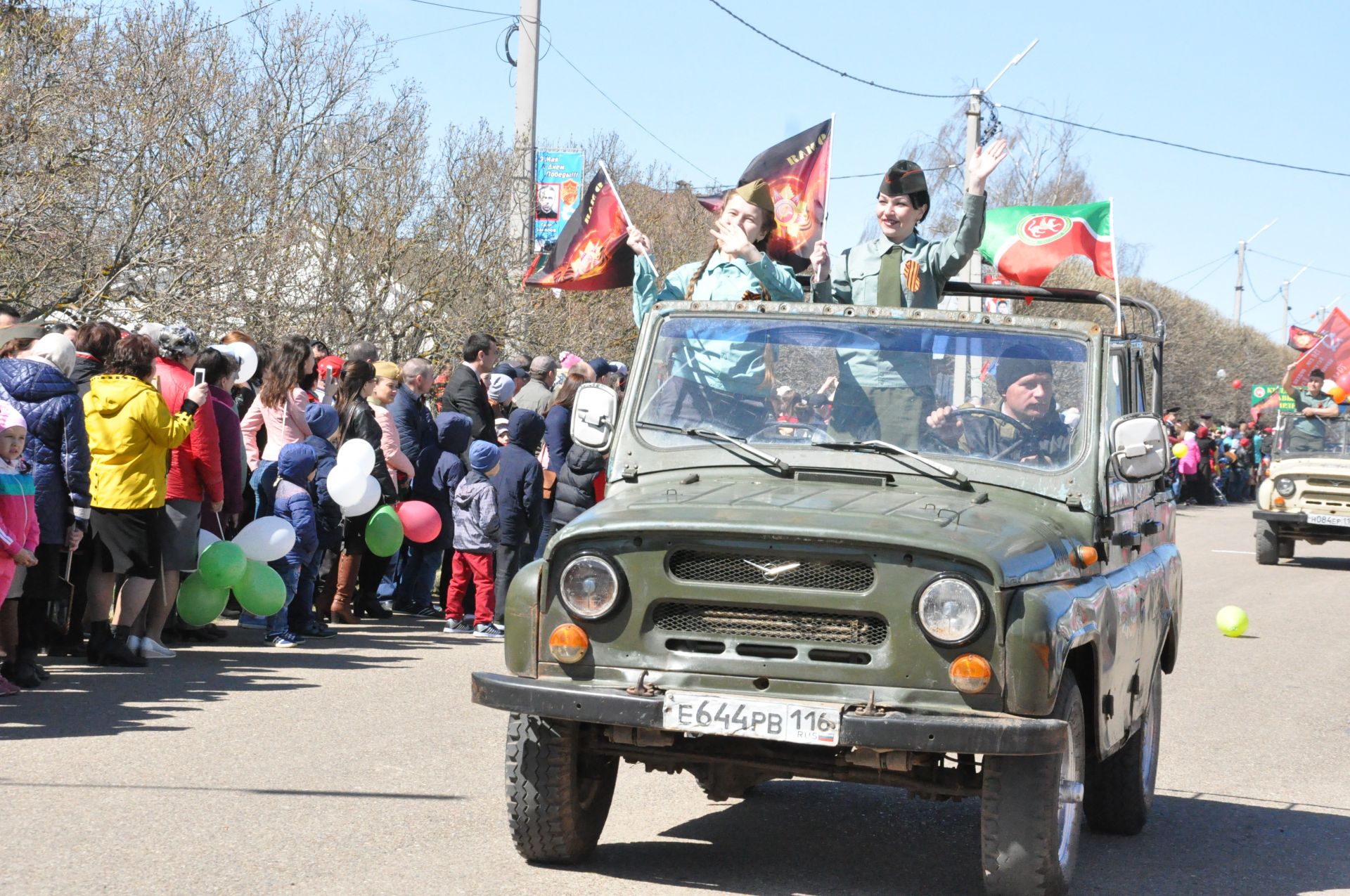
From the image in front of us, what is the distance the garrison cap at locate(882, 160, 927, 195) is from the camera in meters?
7.27

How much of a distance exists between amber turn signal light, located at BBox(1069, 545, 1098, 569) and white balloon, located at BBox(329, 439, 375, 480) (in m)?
6.85

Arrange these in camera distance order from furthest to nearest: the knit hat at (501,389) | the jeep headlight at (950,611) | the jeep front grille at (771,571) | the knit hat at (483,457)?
the knit hat at (501,389) → the knit hat at (483,457) → the jeep front grille at (771,571) → the jeep headlight at (950,611)

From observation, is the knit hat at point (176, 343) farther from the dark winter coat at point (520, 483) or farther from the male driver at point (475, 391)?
the male driver at point (475, 391)

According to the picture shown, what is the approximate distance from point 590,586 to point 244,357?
24.0ft

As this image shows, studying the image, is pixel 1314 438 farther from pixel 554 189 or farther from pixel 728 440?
pixel 728 440

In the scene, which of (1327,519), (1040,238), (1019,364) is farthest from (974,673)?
(1327,519)

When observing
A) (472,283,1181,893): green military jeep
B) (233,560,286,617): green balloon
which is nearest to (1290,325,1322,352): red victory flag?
(233,560,286,617): green balloon

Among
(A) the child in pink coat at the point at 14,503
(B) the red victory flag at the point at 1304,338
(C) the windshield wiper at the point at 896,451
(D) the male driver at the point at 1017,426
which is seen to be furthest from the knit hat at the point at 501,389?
(B) the red victory flag at the point at 1304,338

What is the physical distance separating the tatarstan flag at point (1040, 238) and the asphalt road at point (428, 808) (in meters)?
2.90

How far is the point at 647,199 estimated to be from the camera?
31.4 metres

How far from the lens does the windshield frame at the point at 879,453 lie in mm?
5625

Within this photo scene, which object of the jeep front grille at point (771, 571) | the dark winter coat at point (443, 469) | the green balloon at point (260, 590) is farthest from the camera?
the dark winter coat at point (443, 469)

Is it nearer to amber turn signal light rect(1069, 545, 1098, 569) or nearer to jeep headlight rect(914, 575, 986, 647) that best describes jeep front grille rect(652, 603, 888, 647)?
jeep headlight rect(914, 575, 986, 647)

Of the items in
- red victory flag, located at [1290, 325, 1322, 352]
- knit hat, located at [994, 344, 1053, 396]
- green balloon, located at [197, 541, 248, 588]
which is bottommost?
green balloon, located at [197, 541, 248, 588]
